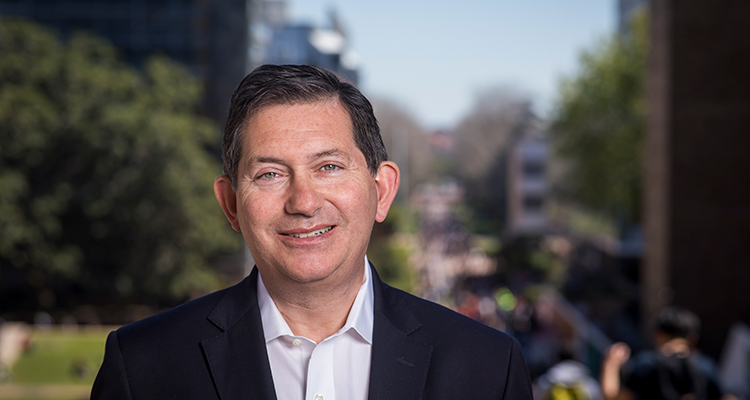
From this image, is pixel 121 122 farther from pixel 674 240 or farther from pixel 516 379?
pixel 516 379

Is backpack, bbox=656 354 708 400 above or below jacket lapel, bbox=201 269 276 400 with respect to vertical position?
below

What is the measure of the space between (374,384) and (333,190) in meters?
0.53

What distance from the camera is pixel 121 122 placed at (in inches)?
970

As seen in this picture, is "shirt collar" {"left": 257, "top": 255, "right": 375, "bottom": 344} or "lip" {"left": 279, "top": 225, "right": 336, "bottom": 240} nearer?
"lip" {"left": 279, "top": 225, "right": 336, "bottom": 240}

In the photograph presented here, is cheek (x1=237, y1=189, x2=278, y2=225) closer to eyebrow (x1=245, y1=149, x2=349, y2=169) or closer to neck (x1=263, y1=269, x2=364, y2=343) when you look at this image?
eyebrow (x1=245, y1=149, x2=349, y2=169)

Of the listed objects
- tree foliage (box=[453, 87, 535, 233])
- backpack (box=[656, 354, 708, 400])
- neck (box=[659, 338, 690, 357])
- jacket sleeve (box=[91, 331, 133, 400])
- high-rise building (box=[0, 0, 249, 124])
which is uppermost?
jacket sleeve (box=[91, 331, 133, 400])

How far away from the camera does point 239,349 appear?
1.78m

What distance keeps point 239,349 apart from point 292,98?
2.26 feet

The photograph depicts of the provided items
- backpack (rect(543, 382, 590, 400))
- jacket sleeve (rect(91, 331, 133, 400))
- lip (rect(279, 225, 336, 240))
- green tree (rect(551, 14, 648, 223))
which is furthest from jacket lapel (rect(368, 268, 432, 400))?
green tree (rect(551, 14, 648, 223))

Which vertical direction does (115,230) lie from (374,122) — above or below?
below

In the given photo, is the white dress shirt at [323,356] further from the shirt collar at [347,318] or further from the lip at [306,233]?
the lip at [306,233]

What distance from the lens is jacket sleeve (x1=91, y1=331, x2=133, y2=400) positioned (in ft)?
5.68

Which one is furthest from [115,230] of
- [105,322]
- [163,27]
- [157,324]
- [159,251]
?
[157,324]

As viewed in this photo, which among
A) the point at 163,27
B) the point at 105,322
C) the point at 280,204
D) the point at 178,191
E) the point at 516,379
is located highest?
the point at 280,204
